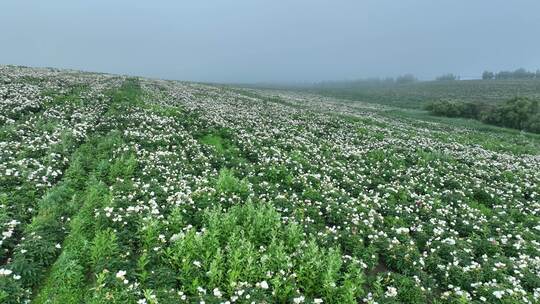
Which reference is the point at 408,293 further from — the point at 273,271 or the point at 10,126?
the point at 10,126

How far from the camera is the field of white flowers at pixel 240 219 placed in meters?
7.79

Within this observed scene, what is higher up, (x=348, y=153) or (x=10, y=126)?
(x=10, y=126)

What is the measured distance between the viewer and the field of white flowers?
7.79 meters

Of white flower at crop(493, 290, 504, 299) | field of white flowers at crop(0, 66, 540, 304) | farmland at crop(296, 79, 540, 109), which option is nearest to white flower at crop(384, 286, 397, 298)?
field of white flowers at crop(0, 66, 540, 304)

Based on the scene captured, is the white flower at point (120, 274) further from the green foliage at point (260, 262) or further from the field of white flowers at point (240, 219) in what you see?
the green foliage at point (260, 262)

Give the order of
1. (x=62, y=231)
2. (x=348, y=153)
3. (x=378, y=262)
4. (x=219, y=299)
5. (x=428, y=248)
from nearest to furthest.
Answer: (x=219, y=299), (x=62, y=231), (x=378, y=262), (x=428, y=248), (x=348, y=153)

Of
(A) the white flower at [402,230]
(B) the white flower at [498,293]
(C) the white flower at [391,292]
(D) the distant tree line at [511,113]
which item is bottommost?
(B) the white flower at [498,293]

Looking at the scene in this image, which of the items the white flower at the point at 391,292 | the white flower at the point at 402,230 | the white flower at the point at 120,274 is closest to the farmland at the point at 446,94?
the white flower at the point at 402,230

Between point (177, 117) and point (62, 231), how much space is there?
47.8 ft

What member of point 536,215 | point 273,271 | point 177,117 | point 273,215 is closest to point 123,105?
point 177,117

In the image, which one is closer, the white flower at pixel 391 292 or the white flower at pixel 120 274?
the white flower at pixel 120 274

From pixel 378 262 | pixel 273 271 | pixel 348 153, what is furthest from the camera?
pixel 348 153

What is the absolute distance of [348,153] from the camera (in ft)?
66.4

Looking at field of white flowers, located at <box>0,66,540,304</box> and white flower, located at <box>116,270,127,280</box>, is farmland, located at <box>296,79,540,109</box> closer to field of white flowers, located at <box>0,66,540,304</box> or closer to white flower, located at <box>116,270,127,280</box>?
field of white flowers, located at <box>0,66,540,304</box>
